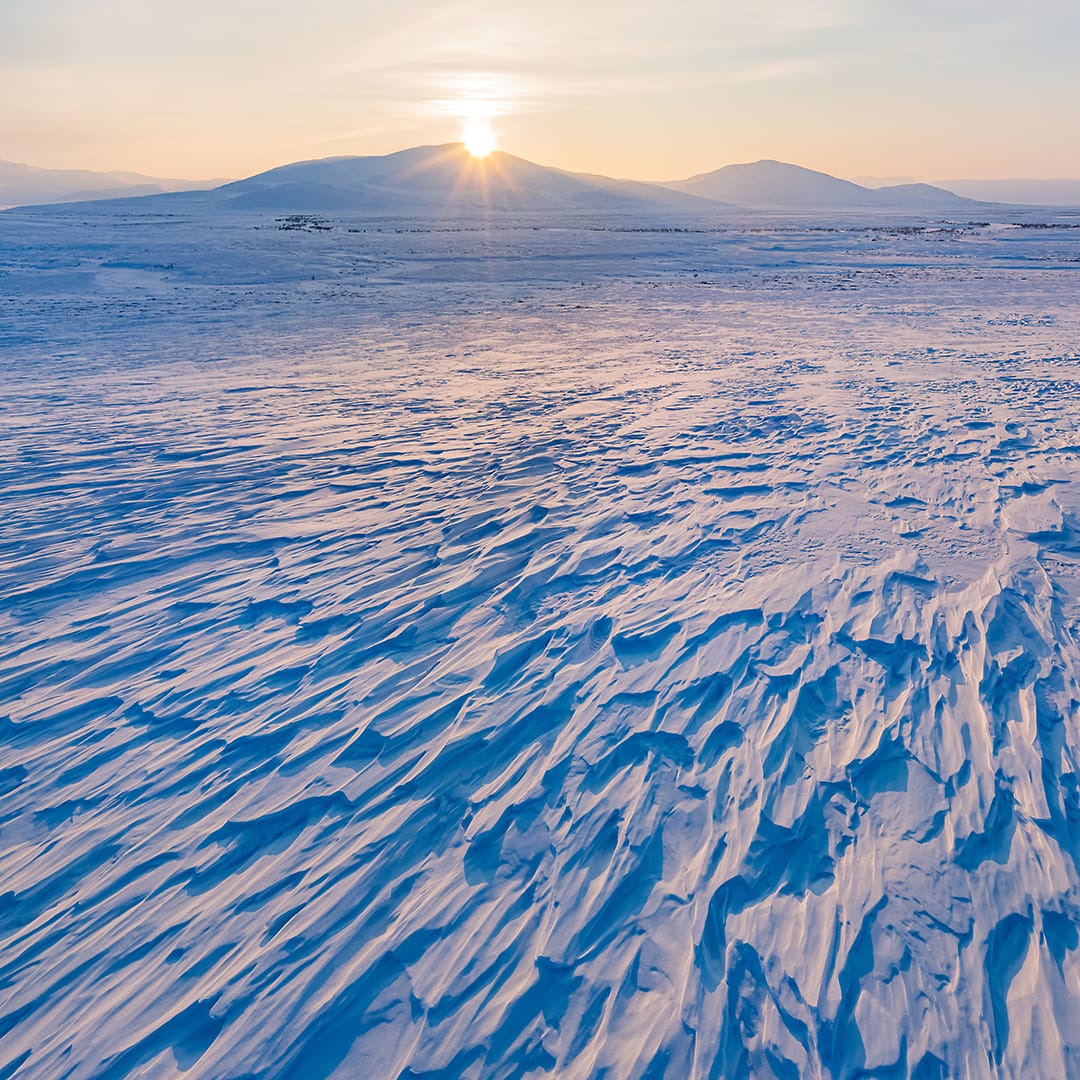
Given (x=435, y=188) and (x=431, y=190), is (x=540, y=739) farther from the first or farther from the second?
(x=435, y=188)

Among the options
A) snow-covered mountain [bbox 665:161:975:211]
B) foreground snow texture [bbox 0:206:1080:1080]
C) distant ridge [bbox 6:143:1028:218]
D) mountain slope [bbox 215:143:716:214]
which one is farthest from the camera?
snow-covered mountain [bbox 665:161:975:211]

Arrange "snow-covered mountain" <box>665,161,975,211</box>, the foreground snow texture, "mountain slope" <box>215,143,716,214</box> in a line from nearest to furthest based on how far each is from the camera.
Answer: the foreground snow texture → "mountain slope" <box>215,143,716,214</box> → "snow-covered mountain" <box>665,161,975,211</box>

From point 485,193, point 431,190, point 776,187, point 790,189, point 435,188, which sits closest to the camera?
point 485,193

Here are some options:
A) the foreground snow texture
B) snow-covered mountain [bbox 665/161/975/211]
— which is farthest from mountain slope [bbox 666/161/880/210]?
the foreground snow texture

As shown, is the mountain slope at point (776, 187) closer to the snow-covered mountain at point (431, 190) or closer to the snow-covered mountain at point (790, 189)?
the snow-covered mountain at point (790, 189)

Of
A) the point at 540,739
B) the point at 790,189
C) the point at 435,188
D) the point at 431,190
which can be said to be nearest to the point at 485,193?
the point at 431,190

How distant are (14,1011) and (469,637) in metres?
2.47

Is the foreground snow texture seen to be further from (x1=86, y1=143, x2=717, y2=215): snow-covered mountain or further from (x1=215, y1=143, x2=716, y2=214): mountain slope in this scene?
(x1=215, y1=143, x2=716, y2=214): mountain slope

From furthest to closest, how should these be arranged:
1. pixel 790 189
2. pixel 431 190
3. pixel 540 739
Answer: pixel 790 189 < pixel 431 190 < pixel 540 739

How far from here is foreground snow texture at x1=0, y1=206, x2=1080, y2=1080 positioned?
238cm

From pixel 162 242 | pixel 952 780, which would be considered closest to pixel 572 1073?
pixel 952 780

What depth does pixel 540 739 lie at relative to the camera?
3.48 m

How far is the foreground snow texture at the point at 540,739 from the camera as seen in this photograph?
2.38 metres

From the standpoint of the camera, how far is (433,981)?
8.09ft
